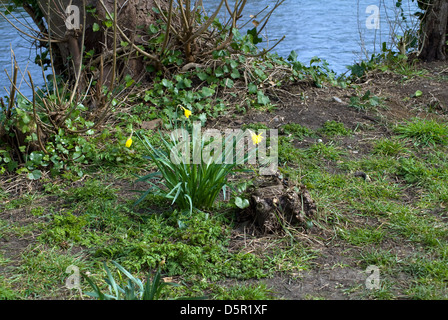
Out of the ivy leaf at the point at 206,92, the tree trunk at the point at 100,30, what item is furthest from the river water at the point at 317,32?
the ivy leaf at the point at 206,92

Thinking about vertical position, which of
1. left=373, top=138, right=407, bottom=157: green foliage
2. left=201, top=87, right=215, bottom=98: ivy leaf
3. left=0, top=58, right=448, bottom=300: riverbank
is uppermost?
left=201, top=87, right=215, bottom=98: ivy leaf

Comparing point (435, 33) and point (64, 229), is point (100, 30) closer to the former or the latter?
point (64, 229)

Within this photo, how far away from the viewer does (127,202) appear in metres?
3.72

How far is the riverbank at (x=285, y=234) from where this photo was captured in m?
2.88

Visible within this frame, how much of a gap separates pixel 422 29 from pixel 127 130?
4251 millimetres

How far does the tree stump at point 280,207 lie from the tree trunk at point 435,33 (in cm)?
405

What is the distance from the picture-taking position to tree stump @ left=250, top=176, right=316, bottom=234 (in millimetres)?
3314

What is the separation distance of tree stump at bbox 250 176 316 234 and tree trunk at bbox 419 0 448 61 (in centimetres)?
405

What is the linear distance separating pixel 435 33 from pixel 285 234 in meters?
4.43

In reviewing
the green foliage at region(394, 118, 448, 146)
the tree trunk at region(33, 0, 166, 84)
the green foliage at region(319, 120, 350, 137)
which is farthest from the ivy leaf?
the green foliage at region(394, 118, 448, 146)

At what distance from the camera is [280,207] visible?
131 inches

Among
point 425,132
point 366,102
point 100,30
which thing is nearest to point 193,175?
point 425,132

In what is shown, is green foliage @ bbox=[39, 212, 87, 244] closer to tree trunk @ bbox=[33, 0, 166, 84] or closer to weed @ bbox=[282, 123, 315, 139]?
weed @ bbox=[282, 123, 315, 139]
